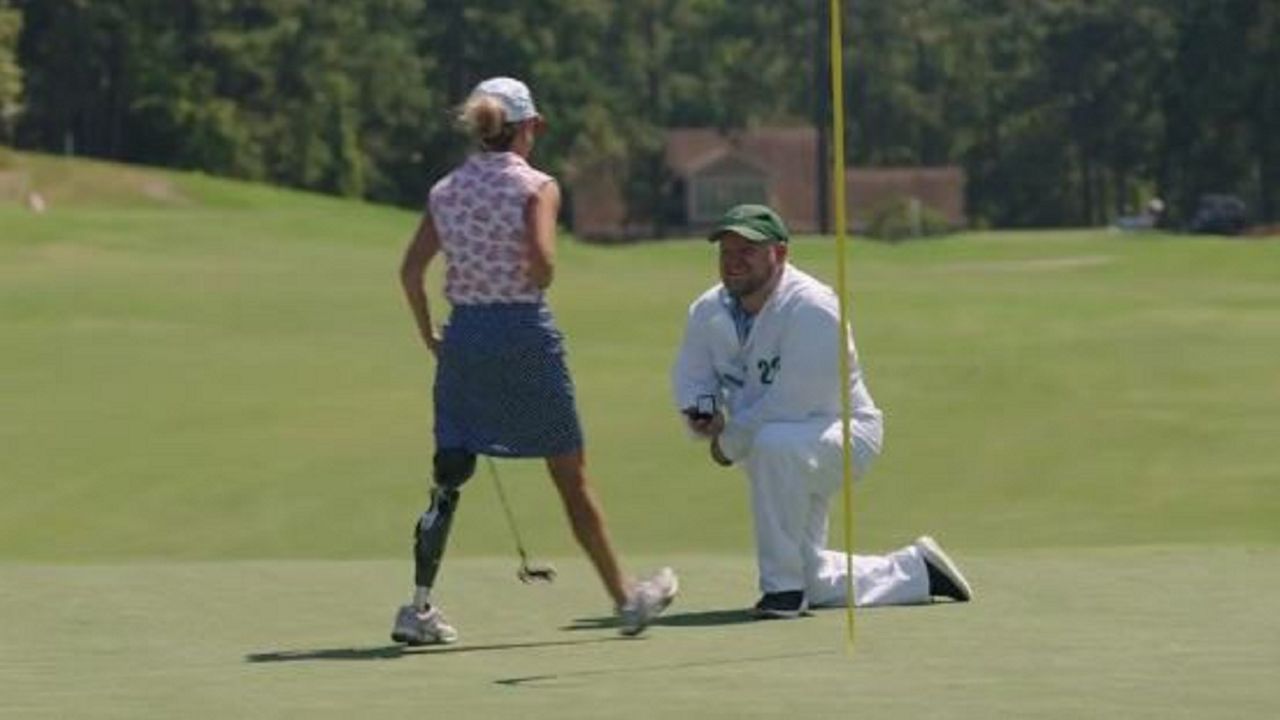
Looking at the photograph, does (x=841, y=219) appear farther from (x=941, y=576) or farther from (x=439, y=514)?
(x=941, y=576)

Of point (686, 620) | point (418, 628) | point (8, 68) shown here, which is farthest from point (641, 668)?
point (8, 68)

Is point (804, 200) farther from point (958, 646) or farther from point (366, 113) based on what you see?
point (958, 646)

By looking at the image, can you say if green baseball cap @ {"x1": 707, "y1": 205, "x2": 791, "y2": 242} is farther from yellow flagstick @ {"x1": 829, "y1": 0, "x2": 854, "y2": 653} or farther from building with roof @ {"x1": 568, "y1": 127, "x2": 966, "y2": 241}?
building with roof @ {"x1": 568, "y1": 127, "x2": 966, "y2": 241}

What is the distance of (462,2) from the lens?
412 feet

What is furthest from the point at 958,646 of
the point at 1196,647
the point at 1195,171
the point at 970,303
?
the point at 1195,171

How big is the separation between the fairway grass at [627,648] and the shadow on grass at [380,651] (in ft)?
0.06

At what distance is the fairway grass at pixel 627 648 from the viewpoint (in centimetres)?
969

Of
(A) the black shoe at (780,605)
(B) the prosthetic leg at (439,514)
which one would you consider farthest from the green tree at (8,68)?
(B) the prosthetic leg at (439,514)

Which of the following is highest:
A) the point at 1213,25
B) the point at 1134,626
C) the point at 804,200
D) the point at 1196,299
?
the point at 1134,626

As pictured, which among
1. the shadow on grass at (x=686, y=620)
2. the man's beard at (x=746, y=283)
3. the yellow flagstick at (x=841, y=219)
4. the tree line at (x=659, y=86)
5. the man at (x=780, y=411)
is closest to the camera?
the yellow flagstick at (x=841, y=219)

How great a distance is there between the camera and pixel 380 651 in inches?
453

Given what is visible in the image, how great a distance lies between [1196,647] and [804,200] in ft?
441

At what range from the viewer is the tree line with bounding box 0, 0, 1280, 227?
109 meters

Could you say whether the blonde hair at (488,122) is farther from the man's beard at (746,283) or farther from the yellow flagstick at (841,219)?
the man's beard at (746,283)
